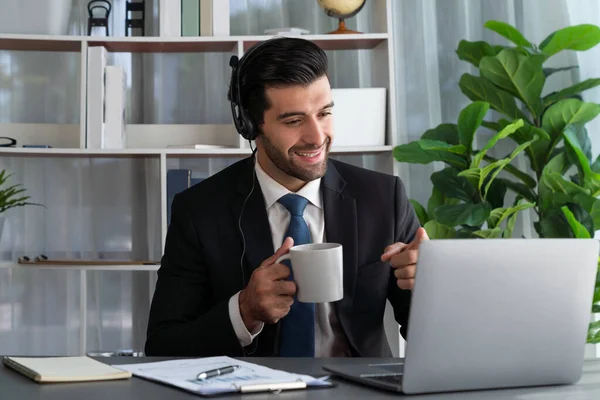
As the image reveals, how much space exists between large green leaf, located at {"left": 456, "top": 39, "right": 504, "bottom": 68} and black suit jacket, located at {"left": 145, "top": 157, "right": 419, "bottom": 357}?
1127mm

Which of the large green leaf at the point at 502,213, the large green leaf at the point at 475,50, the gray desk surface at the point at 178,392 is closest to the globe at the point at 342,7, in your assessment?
the large green leaf at the point at 475,50

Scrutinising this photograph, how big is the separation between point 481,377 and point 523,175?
195cm

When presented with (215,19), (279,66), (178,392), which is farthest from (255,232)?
(215,19)

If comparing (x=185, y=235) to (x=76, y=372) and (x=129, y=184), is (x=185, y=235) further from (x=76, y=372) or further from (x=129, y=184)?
(x=129, y=184)

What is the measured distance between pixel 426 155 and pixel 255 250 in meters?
1.22

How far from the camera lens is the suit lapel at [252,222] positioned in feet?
5.97

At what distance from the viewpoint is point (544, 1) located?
3098 millimetres

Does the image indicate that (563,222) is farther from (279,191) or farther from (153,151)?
(153,151)

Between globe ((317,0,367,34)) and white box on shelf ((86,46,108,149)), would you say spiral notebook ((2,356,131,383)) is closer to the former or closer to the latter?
white box on shelf ((86,46,108,149))

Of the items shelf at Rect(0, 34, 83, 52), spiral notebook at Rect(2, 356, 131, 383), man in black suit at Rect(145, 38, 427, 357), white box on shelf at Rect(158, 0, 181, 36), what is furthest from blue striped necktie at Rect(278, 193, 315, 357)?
shelf at Rect(0, 34, 83, 52)

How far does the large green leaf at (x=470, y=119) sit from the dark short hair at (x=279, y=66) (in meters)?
0.96

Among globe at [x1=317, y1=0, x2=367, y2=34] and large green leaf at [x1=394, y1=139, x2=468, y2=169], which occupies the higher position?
globe at [x1=317, y1=0, x2=367, y2=34]

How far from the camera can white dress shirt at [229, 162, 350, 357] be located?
1777 mm

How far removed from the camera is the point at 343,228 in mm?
1858
